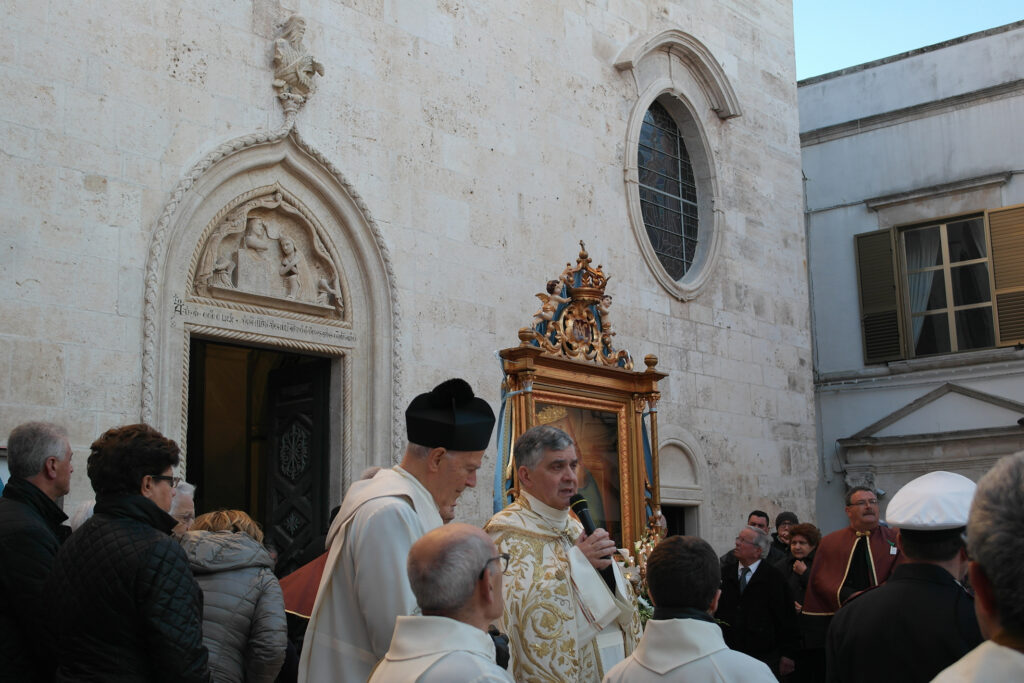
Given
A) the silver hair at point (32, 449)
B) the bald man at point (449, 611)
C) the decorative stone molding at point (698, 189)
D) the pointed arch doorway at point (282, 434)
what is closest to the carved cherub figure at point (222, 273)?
the pointed arch doorway at point (282, 434)

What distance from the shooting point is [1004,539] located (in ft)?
5.75

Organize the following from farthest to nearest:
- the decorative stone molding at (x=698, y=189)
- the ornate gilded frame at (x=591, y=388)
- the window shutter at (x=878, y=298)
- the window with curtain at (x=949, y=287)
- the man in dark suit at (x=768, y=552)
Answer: the window shutter at (x=878, y=298)
the window with curtain at (x=949, y=287)
the decorative stone molding at (x=698, y=189)
the man in dark suit at (x=768, y=552)
the ornate gilded frame at (x=591, y=388)

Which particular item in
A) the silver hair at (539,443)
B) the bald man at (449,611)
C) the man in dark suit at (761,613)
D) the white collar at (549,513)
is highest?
the silver hair at (539,443)

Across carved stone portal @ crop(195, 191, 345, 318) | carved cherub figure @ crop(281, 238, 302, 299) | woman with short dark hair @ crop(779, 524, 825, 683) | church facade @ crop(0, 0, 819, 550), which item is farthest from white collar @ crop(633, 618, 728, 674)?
carved cherub figure @ crop(281, 238, 302, 299)

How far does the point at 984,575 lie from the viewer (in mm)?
1788

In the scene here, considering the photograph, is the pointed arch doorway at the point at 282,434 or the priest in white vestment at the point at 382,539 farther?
the pointed arch doorway at the point at 282,434

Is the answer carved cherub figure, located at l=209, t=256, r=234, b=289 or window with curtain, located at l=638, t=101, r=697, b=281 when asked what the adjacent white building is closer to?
window with curtain, located at l=638, t=101, r=697, b=281

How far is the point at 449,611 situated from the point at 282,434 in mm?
6726

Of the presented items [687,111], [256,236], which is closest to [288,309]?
[256,236]

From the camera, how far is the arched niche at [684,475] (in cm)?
1145

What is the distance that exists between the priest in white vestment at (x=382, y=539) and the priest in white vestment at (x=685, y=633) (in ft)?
2.32

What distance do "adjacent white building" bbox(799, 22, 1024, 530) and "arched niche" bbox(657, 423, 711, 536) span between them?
4.56 metres

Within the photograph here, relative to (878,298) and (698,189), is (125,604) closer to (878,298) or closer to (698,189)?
(698,189)

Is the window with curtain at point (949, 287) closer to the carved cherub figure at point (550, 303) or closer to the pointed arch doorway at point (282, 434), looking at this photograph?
the pointed arch doorway at point (282, 434)
